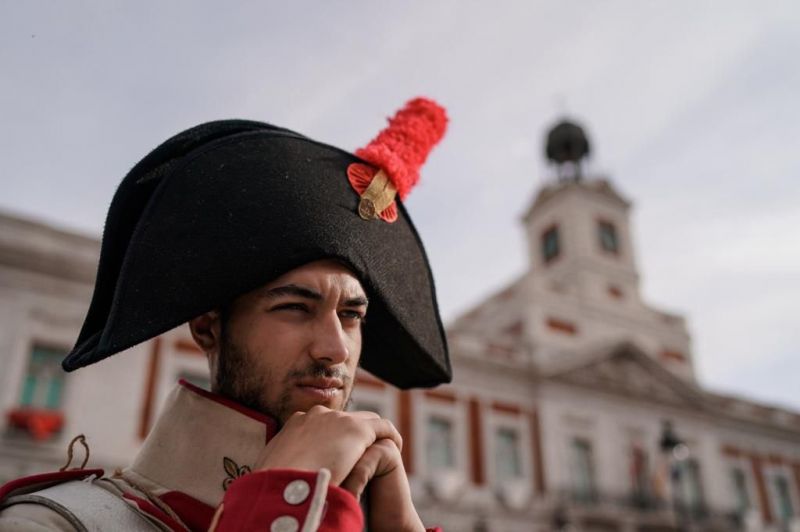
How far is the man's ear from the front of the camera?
5.47 feet

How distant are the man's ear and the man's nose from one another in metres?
0.27

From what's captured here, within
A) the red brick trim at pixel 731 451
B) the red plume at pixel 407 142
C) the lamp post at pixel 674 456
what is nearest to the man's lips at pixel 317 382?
the red plume at pixel 407 142

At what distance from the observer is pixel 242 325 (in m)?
1.56

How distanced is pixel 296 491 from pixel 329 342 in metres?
0.46

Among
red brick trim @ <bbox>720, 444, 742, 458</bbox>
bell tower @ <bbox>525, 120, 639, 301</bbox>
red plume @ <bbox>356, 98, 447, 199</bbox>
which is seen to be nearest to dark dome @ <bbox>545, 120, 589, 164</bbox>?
bell tower @ <bbox>525, 120, 639, 301</bbox>

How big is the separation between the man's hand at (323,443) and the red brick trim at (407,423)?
603 inches

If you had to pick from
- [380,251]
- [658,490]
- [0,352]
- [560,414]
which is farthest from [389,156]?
[658,490]

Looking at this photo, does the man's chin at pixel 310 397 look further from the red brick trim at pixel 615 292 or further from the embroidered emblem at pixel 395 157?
the red brick trim at pixel 615 292

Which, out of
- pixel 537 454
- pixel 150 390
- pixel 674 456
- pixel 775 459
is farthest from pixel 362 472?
pixel 775 459

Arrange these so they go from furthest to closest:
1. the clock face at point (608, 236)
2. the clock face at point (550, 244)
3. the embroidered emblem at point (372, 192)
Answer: the clock face at point (550, 244), the clock face at point (608, 236), the embroidered emblem at point (372, 192)

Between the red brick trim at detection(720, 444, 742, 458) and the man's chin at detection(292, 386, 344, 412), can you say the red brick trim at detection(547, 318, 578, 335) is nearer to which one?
the red brick trim at detection(720, 444, 742, 458)

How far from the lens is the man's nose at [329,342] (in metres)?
1.50

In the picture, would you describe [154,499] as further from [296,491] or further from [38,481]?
[296,491]

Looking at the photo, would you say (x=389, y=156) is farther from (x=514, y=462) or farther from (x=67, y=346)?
(x=514, y=462)
